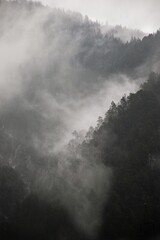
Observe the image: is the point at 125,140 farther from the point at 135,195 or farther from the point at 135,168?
the point at 135,195

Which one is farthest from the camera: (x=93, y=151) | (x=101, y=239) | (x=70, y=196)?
(x=93, y=151)

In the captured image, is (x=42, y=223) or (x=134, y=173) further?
(x=42, y=223)

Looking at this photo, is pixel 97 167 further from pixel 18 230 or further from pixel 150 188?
pixel 18 230

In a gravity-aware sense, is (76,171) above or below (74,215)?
above

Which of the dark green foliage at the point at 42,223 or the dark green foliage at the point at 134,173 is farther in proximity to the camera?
the dark green foliage at the point at 42,223

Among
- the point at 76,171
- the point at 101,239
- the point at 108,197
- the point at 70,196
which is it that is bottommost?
the point at 101,239

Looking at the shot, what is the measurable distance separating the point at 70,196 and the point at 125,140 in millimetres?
33819

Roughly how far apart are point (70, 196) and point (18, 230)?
2682 cm

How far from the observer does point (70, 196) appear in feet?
597

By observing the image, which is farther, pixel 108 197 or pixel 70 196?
pixel 70 196

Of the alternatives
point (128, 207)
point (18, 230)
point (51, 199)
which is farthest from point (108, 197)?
point (18, 230)

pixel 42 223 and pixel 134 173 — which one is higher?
pixel 42 223

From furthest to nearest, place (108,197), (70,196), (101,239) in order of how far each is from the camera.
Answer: (70,196), (108,197), (101,239)

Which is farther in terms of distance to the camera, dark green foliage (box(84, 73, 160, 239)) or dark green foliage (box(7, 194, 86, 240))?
dark green foliage (box(7, 194, 86, 240))
